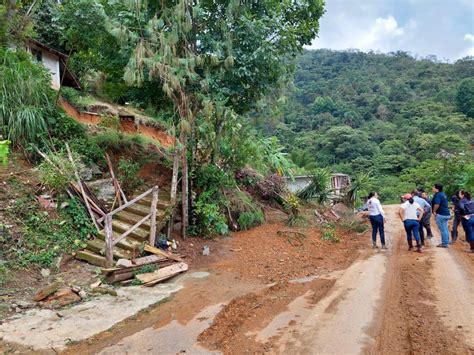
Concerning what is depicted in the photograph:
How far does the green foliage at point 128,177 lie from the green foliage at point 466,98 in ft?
154

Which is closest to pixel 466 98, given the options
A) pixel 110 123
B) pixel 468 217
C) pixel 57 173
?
pixel 468 217

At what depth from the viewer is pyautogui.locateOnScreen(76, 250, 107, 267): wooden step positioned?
6632 mm

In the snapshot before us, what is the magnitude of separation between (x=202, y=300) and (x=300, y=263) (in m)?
2.99

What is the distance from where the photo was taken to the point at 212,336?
4.36 metres

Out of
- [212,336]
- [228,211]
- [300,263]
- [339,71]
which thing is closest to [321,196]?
[228,211]

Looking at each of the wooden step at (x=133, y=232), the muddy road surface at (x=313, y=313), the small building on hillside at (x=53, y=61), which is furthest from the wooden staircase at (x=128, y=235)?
the small building on hillside at (x=53, y=61)

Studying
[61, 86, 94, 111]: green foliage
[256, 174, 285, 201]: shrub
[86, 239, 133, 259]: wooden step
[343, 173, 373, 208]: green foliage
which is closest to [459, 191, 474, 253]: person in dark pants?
[256, 174, 285, 201]: shrub

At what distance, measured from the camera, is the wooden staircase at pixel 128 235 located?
682 centimetres

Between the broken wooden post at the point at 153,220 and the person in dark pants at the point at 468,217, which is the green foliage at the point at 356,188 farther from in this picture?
the broken wooden post at the point at 153,220

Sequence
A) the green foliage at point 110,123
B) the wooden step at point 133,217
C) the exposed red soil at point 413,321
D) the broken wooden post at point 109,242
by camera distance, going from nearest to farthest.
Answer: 1. the exposed red soil at point 413,321
2. the broken wooden post at point 109,242
3. the wooden step at point 133,217
4. the green foliage at point 110,123

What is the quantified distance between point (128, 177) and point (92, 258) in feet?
10.4

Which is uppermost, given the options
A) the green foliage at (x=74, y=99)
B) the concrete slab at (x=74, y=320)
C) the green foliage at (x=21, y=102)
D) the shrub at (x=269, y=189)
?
the green foliage at (x=74, y=99)

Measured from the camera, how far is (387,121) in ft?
164

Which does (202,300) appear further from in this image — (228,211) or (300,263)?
(228,211)
